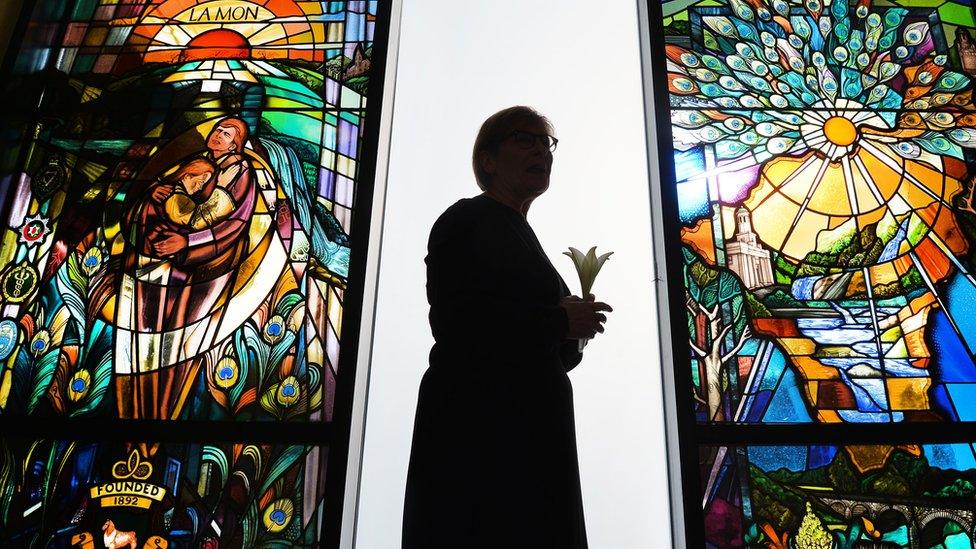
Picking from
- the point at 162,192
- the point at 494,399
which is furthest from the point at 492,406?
the point at 162,192

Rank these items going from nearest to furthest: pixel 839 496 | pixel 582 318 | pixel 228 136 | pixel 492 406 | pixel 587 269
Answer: pixel 492 406
pixel 582 318
pixel 587 269
pixel 839 496
pixel 228 136

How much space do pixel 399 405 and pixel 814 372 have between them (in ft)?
4.38

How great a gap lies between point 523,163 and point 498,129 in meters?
0.12

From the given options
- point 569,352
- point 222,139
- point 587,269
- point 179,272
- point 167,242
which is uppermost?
point 222,139

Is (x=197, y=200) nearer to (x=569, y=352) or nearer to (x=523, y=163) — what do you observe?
(x=523, y=163)

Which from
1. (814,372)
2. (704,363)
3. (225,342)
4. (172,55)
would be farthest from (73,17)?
(814,372)

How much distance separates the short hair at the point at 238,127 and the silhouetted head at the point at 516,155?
112cm

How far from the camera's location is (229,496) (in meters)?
2.18

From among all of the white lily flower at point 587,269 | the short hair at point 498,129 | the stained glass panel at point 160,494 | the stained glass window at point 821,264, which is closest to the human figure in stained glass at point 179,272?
the stained glass panel at point 160,494

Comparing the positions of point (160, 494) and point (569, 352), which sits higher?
point (569, 352)

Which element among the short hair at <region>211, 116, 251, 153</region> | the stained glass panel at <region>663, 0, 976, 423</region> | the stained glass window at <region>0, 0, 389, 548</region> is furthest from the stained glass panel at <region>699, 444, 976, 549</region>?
the short hair at <region>211, 116, 251, 153</region>

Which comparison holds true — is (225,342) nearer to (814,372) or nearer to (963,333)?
(814,372)

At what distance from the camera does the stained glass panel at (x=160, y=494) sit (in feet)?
6.98

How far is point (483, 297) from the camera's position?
1646mm
